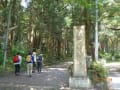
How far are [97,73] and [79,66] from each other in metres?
2.18

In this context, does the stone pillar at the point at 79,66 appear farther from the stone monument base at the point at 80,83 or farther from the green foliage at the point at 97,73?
the green foliage at the point at 97,73

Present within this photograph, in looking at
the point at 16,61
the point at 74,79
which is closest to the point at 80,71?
the point at 74,79

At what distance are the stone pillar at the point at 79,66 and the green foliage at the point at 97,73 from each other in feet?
4.18

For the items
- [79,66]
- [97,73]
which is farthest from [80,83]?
[97,73]

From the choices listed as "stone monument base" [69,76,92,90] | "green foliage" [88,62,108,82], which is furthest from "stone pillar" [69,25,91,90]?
"green foliage" [88,62,108,82]

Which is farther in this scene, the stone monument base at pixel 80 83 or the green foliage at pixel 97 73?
the green foliage at pixel 97 73

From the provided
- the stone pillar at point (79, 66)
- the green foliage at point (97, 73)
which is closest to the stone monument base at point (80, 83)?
the stone pillar at point (79, 66)

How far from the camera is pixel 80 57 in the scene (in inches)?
685

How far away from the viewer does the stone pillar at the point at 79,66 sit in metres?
17.0

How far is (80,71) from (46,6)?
2421 centimetres

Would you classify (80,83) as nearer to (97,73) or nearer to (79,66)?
(79,66)

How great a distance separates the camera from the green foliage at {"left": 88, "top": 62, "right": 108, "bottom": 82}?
18500 millimetres

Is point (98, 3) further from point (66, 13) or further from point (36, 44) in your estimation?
point (36, 44)

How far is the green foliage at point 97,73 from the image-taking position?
728 inches
